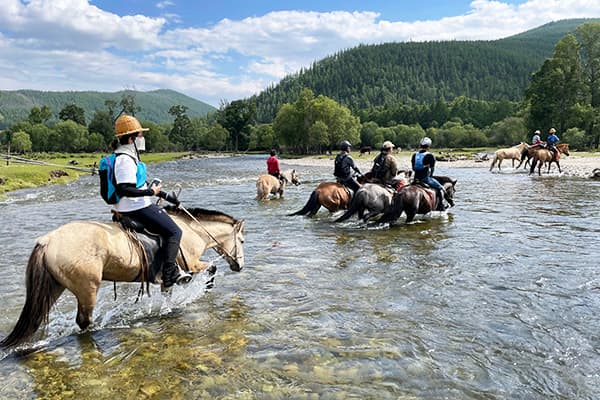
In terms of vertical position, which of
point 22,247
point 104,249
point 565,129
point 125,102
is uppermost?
point 125,102

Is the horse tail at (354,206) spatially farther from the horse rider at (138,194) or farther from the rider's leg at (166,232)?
the rider's leg at (166,232)

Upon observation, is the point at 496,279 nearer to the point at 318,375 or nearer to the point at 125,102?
the point at 318,375

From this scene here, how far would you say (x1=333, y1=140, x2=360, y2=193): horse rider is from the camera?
16.0 metres

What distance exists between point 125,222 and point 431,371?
484 centimetres

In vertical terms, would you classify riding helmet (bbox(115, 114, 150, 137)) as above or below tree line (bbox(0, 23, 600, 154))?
below

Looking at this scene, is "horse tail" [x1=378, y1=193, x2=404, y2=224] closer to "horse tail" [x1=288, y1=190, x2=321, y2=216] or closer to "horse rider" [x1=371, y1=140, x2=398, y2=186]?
"horse rider" [x1=371, y1=140, x2=398, y2=186]

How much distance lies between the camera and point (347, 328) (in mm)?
6766

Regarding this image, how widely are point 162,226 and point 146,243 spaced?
359 mm

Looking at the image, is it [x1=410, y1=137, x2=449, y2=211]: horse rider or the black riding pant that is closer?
the black riding pant

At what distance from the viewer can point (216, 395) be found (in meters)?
4.97

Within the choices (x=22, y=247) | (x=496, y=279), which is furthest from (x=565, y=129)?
(x=22, y=247)

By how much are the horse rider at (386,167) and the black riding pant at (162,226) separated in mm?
10315

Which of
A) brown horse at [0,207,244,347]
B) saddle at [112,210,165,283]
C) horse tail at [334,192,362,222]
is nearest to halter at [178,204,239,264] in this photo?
saddle at [112,210,165,283]

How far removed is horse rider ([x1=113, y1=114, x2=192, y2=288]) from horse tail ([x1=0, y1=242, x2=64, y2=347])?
1338mm
